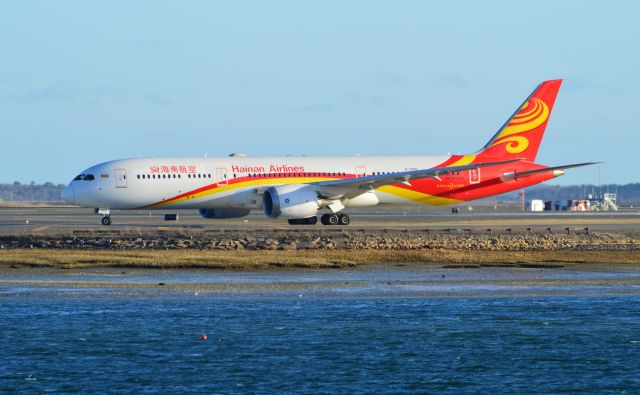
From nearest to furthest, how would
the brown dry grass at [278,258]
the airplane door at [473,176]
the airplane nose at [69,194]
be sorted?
the brown dry grass at [278,258] < the airplane nose at [69,194] < the airplane door at [473,176]

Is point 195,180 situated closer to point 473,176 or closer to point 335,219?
point 335,219

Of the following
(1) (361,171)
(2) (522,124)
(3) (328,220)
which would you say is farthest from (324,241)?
(2) (522,124)

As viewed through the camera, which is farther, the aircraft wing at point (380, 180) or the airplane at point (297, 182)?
the airplane at point (297, 182)

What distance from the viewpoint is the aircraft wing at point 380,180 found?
57.1 metres

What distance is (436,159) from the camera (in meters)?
61.8

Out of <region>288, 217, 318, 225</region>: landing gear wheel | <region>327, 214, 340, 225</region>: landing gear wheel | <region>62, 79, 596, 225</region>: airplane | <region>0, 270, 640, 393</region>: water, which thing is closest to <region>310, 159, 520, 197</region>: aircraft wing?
<region>62, 79, 596, 225</region>: airplane

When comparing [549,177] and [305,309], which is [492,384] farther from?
[549,177]

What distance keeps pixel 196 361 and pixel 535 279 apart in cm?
1558

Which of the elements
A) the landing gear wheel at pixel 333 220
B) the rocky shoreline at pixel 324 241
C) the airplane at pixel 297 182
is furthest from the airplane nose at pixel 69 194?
the landing gear wheel at pixel 333 220

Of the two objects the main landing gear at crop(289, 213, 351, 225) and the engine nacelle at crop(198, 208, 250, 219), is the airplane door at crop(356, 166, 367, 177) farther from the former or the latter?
the engine nacelle at crop(198, 208, 250, 219)

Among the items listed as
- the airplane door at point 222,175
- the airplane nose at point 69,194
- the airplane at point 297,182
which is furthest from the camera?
the airplane nose at point 69,194

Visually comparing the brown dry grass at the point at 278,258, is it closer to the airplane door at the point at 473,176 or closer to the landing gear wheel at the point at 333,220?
the landing gear wheel at the point at 333,220

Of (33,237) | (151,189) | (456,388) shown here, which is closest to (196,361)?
(456,388)

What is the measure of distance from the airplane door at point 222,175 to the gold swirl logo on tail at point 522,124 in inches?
631
